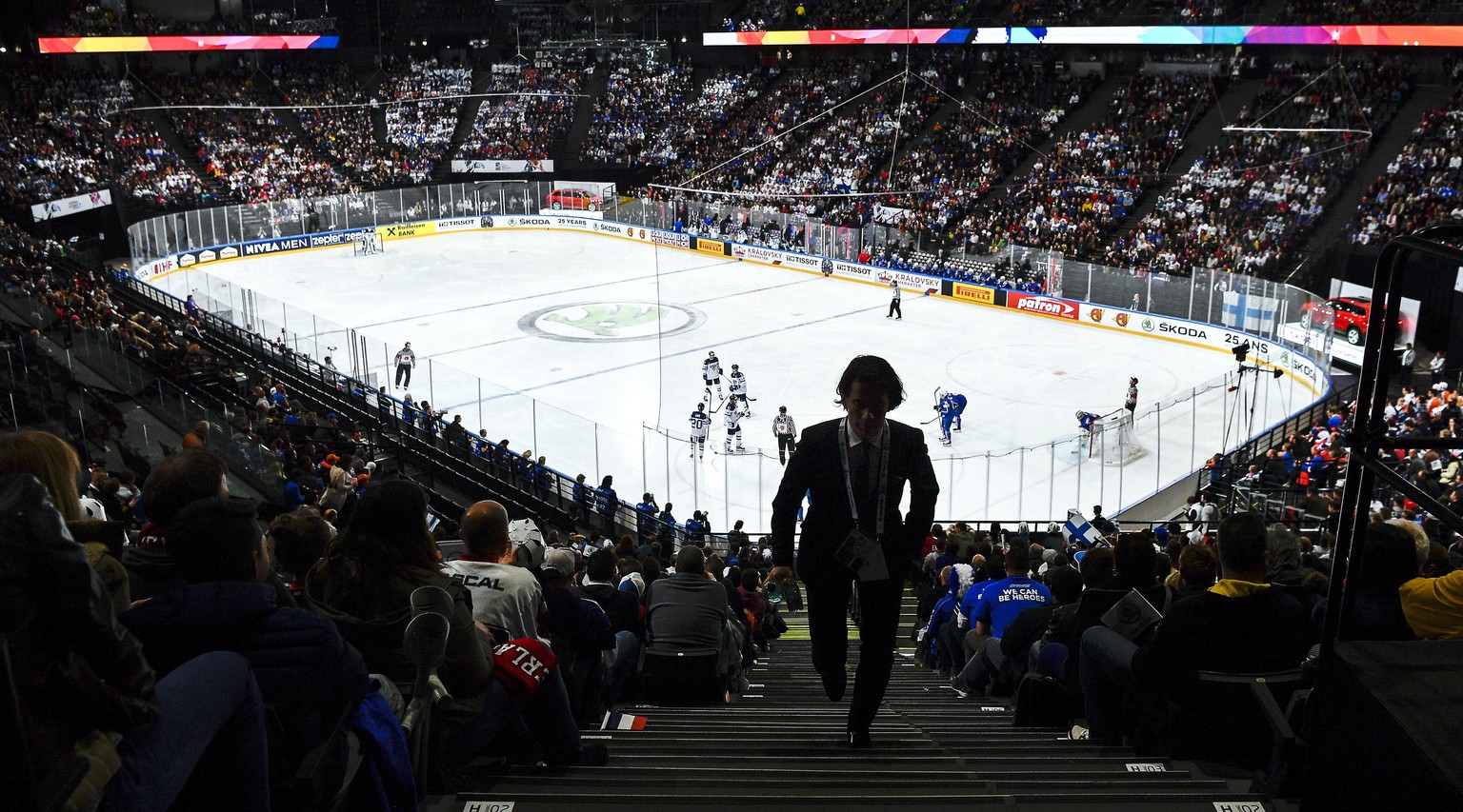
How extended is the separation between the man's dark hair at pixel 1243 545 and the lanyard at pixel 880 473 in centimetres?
122

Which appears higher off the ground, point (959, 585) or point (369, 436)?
point (959, 585)

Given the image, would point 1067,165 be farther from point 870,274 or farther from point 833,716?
point 833,716

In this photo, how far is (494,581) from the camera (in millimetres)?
4344

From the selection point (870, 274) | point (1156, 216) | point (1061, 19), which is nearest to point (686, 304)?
point (870, 274)

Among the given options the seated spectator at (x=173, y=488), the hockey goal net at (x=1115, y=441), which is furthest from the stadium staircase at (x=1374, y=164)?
the seated spectator at (x=173, y=488)

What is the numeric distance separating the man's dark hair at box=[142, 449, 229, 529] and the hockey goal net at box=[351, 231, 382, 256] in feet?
140

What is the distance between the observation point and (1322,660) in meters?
2.58

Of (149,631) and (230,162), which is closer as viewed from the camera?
(149,631)

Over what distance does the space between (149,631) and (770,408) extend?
2208 centimetres

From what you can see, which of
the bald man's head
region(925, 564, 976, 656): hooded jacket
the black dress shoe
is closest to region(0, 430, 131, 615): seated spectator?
the bald man's head

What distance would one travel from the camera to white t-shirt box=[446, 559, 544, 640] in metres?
4.27

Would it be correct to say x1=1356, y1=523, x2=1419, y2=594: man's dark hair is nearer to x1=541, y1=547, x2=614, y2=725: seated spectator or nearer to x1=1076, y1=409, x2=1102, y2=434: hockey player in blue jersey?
x1=541, y1=547, x2=614, y2=725: seated spectator

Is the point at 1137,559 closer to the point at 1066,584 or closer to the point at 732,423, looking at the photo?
the point at 1066,584

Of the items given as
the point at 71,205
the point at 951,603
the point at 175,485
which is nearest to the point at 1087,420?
the point at 951,603
